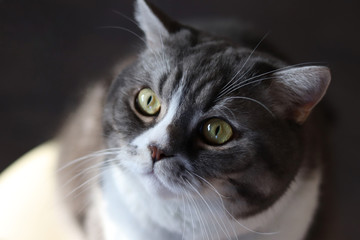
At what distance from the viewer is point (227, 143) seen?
894 mm

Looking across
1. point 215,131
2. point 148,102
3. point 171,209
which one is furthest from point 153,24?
point 171,209

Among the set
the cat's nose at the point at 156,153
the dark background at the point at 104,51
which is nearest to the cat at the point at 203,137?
the cat's nose at the point at 156,153

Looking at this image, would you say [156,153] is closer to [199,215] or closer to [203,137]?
[203,137]

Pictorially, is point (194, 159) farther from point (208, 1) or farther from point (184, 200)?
point (208, 1)

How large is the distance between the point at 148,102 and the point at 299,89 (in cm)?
32

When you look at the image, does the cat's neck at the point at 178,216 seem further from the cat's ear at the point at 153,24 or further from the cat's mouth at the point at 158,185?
the cat's ear at the point at 153,24

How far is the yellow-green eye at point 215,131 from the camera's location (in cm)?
89

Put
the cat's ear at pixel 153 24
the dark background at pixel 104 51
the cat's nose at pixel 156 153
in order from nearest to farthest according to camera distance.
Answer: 1. the cat's nose at pixel 156 153
2. the cat's ear at pixel 153 24
3. the dark background at pixel 104 51

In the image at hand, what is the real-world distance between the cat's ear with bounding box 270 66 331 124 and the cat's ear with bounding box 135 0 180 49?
283 mm

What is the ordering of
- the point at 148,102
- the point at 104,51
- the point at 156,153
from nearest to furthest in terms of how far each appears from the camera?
the point at 156,153, the point at 148,102, the point at 104,51

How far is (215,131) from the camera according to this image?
90 centimetres

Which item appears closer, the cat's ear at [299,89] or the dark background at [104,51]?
the cat's ear at [299,89]

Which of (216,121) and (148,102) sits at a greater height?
(148,102)

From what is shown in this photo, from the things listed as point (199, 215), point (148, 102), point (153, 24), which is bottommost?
point (199, 215)
